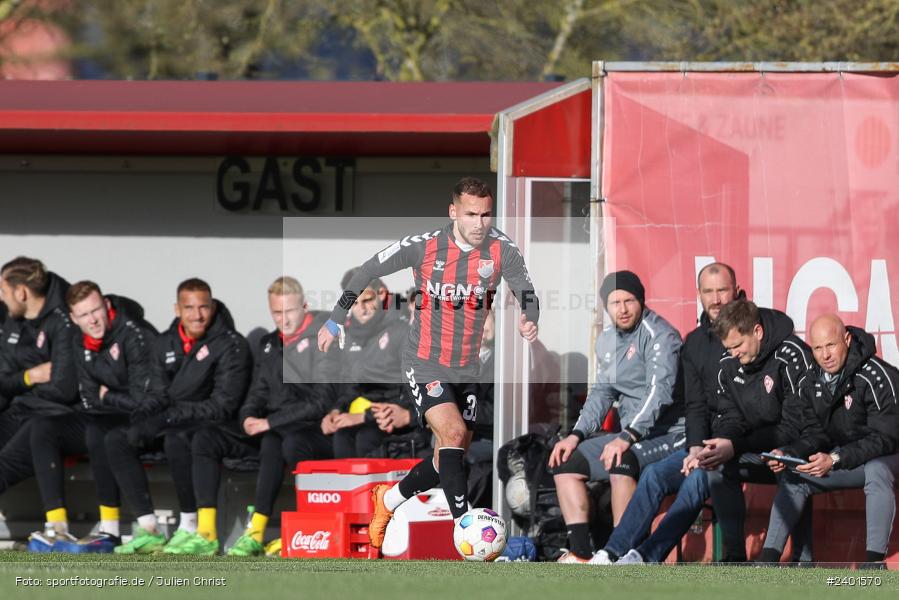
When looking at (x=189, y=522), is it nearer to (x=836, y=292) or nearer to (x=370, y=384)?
(x=370, y=384)

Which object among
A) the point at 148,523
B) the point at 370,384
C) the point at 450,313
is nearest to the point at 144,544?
the point at 148,523

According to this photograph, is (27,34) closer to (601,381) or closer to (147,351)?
(147,351)

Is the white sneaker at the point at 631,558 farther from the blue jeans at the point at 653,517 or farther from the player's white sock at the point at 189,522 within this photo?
the player's white sock at the point at 189,522

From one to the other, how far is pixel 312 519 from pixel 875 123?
12.3ft

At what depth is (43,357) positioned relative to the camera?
9.16m

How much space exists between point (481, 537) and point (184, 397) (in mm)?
2841

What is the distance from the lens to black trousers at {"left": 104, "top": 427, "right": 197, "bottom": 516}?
8.55 metres

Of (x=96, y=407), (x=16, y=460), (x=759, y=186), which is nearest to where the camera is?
(x=759, y=186)

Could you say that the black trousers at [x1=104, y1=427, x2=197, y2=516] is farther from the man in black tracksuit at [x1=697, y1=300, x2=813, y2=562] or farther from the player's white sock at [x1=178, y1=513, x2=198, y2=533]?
the man in black tracksuit at [x1=697, y1=300, x2=813, y2=562]

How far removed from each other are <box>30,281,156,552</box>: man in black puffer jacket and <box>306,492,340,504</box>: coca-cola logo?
129 centimetres

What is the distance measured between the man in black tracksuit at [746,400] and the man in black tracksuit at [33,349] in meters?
4.10

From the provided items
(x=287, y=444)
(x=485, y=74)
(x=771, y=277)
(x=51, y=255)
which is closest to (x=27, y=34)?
(x=485, y=74)

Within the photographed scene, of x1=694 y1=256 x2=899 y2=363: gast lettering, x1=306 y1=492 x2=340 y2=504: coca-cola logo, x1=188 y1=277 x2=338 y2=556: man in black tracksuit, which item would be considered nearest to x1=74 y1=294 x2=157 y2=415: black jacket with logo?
x1=188 y1=277 x2=338 y2=556: man in black tracksuit

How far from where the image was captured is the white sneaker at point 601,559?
6.96 metres
